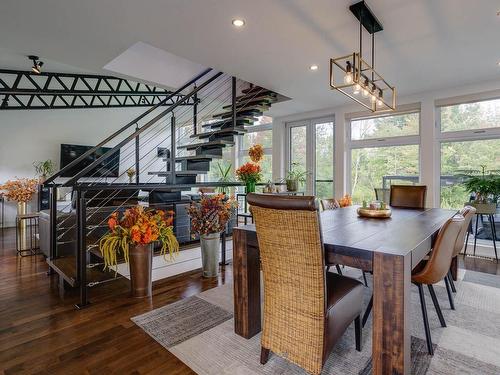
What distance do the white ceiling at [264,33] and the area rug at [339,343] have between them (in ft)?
8.33

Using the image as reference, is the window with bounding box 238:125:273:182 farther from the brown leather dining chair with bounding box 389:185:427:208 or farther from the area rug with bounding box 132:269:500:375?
the area rug with bounding box 132:269:500:375

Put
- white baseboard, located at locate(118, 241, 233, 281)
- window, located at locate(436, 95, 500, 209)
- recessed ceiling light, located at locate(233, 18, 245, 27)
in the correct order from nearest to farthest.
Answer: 1. recessed ceiling light, located at locate(233, 18, 245, 27)
2. white baseboard, located at locate(118, 241, 233, 281)
3. window, located at locate(436, 95, 500, 209)

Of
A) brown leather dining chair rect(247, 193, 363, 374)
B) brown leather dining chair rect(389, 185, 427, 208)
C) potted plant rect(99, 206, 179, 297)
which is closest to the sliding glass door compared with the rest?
brown leather dining chair rect(389, 185, 427, 208)

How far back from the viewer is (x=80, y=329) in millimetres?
2111

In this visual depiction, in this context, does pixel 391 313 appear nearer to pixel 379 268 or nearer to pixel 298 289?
pixel 379 268

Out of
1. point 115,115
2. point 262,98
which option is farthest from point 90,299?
point 115,115

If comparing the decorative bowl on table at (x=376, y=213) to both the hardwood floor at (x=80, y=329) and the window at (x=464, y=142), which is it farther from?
the window at (x=464, y=142)

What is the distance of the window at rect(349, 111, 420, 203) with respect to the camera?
5.03 m

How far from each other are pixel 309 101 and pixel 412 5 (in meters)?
3.01

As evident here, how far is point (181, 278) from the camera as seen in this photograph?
126 inches

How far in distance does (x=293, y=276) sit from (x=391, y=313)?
0.48m

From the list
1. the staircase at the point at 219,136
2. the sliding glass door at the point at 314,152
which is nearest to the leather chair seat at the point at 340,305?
the staircase at the point at 219,136

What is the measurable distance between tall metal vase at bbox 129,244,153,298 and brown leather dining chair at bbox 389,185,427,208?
3110 millimetres

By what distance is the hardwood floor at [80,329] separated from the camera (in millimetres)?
1706
